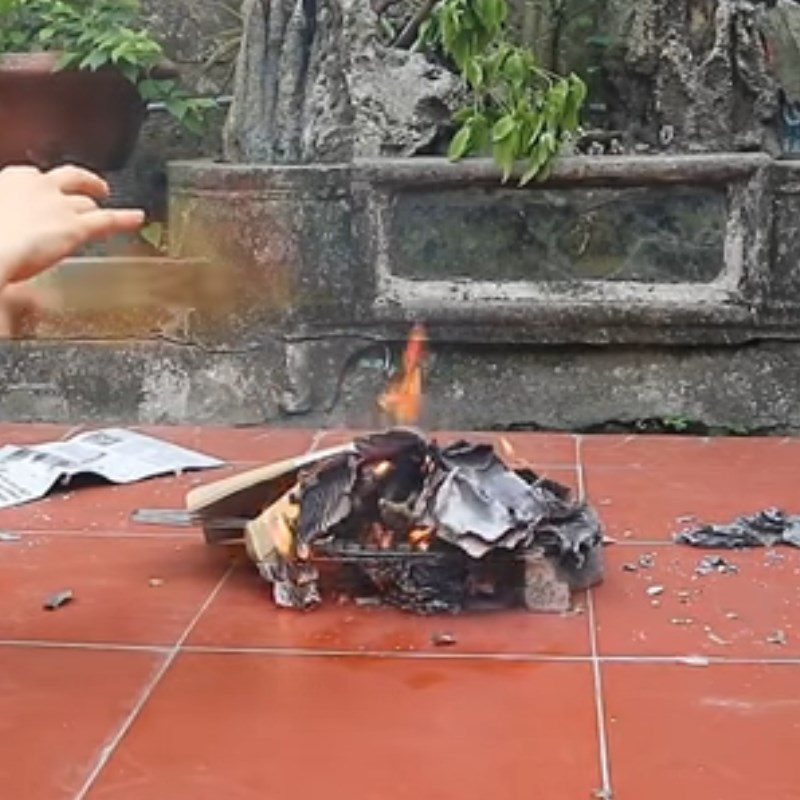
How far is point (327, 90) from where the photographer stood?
3113mm

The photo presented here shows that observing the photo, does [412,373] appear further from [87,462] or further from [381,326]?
[87,462]

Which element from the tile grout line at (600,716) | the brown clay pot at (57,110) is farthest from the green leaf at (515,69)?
the tile grout line at (600,716)

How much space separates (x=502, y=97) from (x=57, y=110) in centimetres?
95

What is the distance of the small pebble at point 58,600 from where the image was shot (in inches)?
66.9

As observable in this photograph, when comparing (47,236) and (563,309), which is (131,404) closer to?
(563,309)

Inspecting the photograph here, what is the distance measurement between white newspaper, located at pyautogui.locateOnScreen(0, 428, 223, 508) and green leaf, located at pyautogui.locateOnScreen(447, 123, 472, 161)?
0.82 m

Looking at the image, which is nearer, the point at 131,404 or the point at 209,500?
the point at 209,500

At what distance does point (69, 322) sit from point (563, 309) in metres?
0.93

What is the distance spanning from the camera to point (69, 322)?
10.1 feet

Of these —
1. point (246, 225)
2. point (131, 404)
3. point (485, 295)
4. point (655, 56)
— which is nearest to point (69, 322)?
point (131, 404)

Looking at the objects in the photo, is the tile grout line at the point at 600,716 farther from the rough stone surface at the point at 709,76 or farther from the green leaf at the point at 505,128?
the rough stone surface at the point at 709,76

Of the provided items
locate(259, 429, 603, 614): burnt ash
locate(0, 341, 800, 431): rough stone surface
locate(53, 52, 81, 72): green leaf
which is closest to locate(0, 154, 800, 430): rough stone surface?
locate(0, 341, 800, 431): rough stone surface

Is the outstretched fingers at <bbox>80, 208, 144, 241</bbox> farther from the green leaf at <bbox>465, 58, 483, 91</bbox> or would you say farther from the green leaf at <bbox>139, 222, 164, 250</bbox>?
the green leaf at <bbox>139, 222, 164, 250</bbox>

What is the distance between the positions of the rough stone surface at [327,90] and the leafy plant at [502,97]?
0.08m
